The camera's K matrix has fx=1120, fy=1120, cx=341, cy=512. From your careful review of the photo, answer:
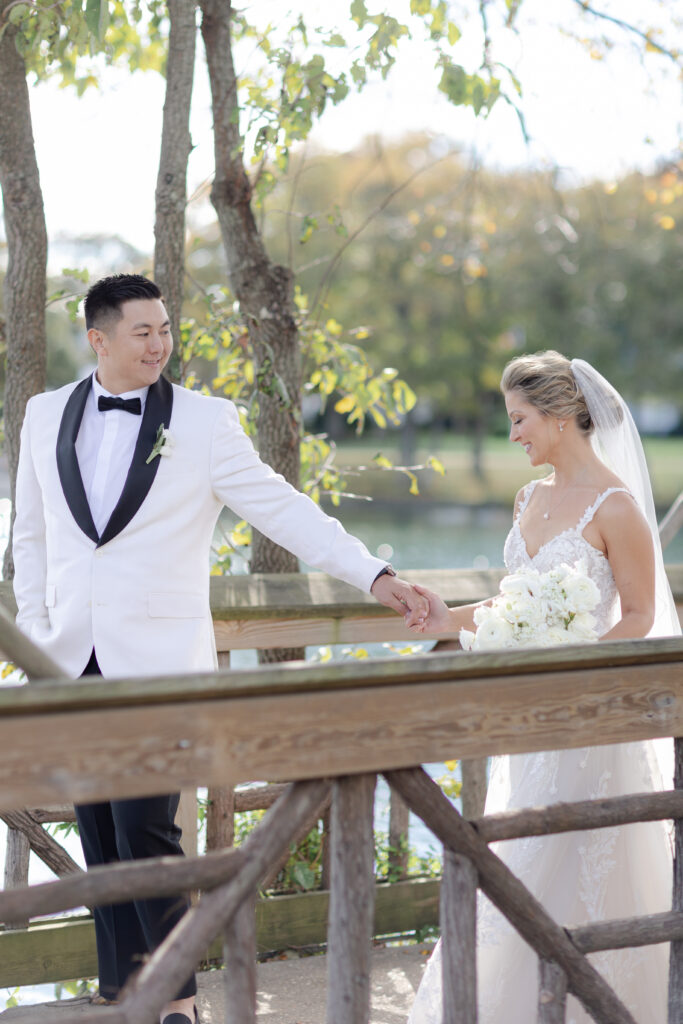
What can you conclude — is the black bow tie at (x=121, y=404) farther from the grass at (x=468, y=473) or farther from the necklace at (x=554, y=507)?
the grass at (x=468, y=473)

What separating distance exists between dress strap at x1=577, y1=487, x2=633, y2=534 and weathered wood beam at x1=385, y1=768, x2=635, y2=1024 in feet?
3.72

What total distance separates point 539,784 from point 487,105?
225cm

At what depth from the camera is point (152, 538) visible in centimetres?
272

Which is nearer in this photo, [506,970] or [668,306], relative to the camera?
[506,970]

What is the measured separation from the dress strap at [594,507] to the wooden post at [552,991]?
3.91ft

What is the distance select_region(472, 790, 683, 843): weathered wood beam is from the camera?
206 cm

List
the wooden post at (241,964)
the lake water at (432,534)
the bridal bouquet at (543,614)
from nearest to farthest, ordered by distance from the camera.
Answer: the wooden post at (241,964)
the bridal bouquet at (543,614)
the lake water at (432,534)

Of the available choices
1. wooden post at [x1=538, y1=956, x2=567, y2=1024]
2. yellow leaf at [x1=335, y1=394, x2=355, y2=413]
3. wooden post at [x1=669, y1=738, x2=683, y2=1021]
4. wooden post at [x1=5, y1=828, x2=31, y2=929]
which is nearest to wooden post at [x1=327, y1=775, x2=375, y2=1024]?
wooden post at [x1=538, y1=956, x2=567, y2=1024]

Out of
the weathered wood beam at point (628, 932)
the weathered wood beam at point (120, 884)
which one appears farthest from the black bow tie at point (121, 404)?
the weathered wood beam at point (628, 932)

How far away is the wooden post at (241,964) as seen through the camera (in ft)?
5.92

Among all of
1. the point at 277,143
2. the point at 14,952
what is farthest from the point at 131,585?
the point at 277,143

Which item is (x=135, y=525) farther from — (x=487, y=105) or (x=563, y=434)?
(x=487, y=105)

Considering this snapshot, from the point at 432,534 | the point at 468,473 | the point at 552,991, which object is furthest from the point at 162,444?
the point at 468,473

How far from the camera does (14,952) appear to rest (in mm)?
3180
